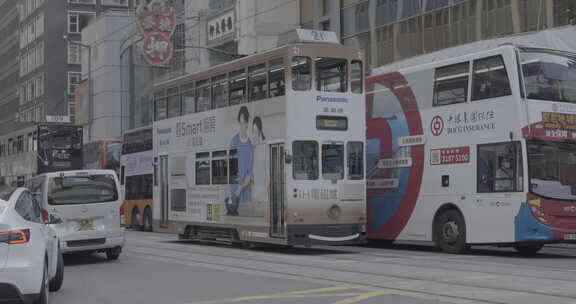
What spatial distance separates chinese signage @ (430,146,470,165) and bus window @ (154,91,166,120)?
890 cm

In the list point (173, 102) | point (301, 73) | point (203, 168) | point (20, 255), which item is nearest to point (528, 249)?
point (301, 73)

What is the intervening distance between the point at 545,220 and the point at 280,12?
90.2ft

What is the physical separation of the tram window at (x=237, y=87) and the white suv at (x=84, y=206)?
4.18 metres

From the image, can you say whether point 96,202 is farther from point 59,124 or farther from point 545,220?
point 59,124

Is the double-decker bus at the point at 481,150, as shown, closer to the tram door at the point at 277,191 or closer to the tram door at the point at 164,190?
the tram door at the point at 277,191

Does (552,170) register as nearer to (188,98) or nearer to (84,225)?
(84,225)

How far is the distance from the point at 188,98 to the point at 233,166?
3.38m

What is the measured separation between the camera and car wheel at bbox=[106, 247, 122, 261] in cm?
1788

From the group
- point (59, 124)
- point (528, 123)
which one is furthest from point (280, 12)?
point (528, 123)

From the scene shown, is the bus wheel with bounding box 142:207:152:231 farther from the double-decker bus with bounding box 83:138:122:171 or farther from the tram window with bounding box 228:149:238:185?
the tram window with bounding box 228:149:238:185

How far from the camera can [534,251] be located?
1880 centimetres

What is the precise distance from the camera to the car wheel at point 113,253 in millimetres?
17875

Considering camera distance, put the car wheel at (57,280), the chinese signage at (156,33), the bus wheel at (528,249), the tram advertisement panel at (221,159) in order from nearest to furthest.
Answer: the car wheel at (57,280), the bus wheel at (528,249), the tram advertisement panel at (221,159), the chinese signage at (156,33)

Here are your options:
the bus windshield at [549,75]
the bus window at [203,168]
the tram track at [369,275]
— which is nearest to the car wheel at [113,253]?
the tram track at [369,275]
